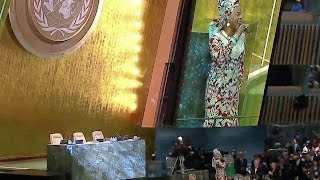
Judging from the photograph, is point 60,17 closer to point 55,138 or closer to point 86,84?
point 86,84

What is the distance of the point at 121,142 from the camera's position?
3.81 m

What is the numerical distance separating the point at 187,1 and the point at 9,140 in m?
1.48

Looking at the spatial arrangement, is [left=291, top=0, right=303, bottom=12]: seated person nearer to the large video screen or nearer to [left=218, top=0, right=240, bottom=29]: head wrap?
the large video screen

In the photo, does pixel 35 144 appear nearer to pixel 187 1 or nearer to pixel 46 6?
pixel 46 6

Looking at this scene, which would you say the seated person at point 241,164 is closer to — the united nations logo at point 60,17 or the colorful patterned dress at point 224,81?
the colorful patterned dress at point 224,81

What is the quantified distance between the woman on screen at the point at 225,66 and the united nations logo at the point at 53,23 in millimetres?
843

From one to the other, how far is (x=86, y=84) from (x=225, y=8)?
1.05 meters

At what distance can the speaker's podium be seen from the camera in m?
3.54

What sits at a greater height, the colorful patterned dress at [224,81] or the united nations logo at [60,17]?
the united nations logo at [60,17]

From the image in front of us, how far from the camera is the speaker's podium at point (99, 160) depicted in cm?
354

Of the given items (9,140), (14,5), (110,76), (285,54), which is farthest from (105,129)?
(285,54)

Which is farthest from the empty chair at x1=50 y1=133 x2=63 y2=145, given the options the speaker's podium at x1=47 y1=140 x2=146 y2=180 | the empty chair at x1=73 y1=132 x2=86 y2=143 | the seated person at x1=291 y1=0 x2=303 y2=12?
the seated person at x1=291 y1=0 x2=303 y2=12

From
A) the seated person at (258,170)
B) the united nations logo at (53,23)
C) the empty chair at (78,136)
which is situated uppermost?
the united nations logo at (53,23)

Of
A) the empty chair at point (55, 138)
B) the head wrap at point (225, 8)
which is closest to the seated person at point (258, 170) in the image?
the head wrap at point (225, 8)
